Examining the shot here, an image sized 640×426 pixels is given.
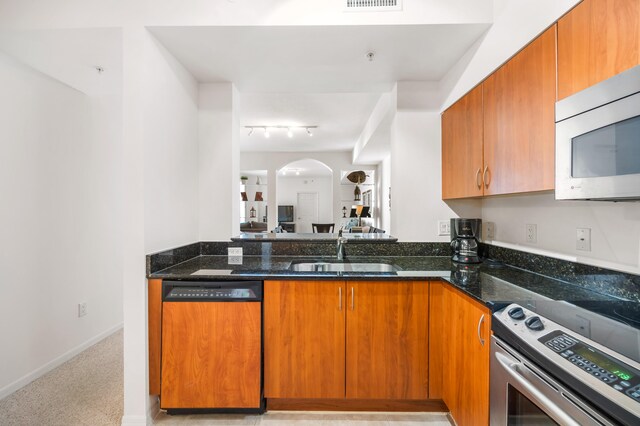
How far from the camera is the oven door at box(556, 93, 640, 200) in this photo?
875 millimetres

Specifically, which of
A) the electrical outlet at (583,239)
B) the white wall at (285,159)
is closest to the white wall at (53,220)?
the electrical outlet at (583,239)

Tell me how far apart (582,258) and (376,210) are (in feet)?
20.4

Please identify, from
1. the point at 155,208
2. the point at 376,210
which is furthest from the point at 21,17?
the point at 376,210

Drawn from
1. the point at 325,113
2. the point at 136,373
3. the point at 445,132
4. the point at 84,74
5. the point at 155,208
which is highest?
the point at 325,113

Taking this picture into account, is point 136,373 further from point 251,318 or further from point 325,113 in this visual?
point 325,113

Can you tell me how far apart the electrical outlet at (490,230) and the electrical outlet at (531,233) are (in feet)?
1.00

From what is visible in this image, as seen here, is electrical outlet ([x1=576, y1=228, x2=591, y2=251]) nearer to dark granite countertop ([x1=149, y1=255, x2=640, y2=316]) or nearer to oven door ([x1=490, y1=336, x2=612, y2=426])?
dark granite countertop ([x1=149, y1=255, x2=640, y2=316])

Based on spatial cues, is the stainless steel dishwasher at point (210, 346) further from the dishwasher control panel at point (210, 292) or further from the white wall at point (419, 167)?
the white wall at point (419, 167)

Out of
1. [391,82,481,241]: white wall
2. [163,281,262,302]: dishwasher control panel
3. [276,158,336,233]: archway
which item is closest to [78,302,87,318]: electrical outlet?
[163,281,262,302]: dishwasher control panel

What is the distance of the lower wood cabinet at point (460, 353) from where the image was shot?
1.28m

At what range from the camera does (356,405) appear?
1.83m

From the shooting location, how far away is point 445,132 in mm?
2201

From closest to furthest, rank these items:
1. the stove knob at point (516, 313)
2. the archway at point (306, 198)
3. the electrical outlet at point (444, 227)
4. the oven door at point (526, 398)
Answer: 1. the oven door at point (526, 398)
2. the stove knob at point (516, 313)
3. the electrical outlet at point (444, 227)
4. the archway at point (306, 198)

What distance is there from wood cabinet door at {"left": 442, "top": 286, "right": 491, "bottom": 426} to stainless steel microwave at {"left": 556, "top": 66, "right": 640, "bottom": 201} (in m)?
0.61
